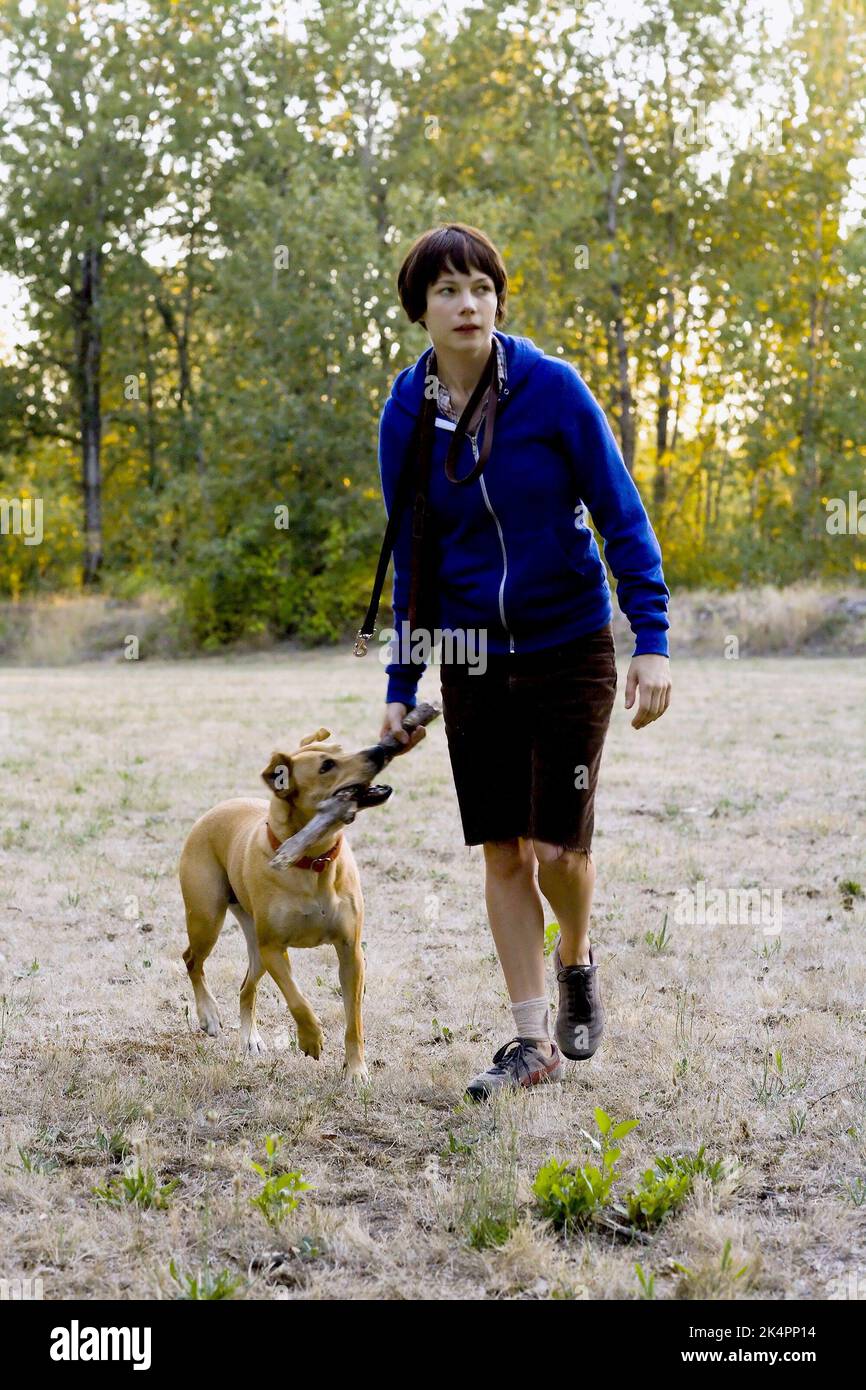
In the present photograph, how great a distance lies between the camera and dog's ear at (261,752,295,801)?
13.6 ft

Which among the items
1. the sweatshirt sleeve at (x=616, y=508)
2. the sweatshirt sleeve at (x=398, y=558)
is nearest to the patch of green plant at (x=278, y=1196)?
the sweatshirt sleeve at (x=398, y=558)

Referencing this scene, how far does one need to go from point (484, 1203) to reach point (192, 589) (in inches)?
924

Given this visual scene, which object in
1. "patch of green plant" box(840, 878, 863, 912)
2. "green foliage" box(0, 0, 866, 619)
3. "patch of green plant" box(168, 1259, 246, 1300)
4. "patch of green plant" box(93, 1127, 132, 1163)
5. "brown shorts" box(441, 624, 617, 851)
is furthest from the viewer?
"green foliage" box(0, 0, 866, 619)

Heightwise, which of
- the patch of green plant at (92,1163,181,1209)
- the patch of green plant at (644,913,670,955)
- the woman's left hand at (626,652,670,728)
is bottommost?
the patch of green plant at (92,1163,181,1209)

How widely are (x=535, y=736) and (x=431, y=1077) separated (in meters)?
1.09

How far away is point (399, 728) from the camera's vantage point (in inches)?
160

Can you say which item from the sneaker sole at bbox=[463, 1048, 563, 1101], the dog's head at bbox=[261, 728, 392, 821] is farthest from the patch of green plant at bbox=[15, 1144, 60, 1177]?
the dog's head at bbox=[261, 728, 392, 821]

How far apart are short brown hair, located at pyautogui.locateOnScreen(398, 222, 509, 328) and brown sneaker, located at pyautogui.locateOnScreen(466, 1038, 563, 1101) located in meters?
2.06

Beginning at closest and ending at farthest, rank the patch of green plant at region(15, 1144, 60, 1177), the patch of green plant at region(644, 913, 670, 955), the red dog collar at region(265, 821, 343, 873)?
the patch of green plant at region(15, 1144, 60, 1177) < the red dog collar at region(265, 821, 343, 873) < the patch of green plant at region(644, 913, 670, 955)

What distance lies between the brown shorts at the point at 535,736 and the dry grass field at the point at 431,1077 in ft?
2.57

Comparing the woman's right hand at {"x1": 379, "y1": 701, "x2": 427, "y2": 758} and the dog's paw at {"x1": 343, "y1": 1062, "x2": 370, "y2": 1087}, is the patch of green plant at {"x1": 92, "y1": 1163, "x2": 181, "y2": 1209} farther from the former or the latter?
the woman's right hand at {"x1": 379, "y1": 701, "x2": 427, "y2": 758}

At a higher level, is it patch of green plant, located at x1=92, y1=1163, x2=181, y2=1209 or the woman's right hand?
the woman's right hand

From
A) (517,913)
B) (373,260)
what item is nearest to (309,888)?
(517,913)
